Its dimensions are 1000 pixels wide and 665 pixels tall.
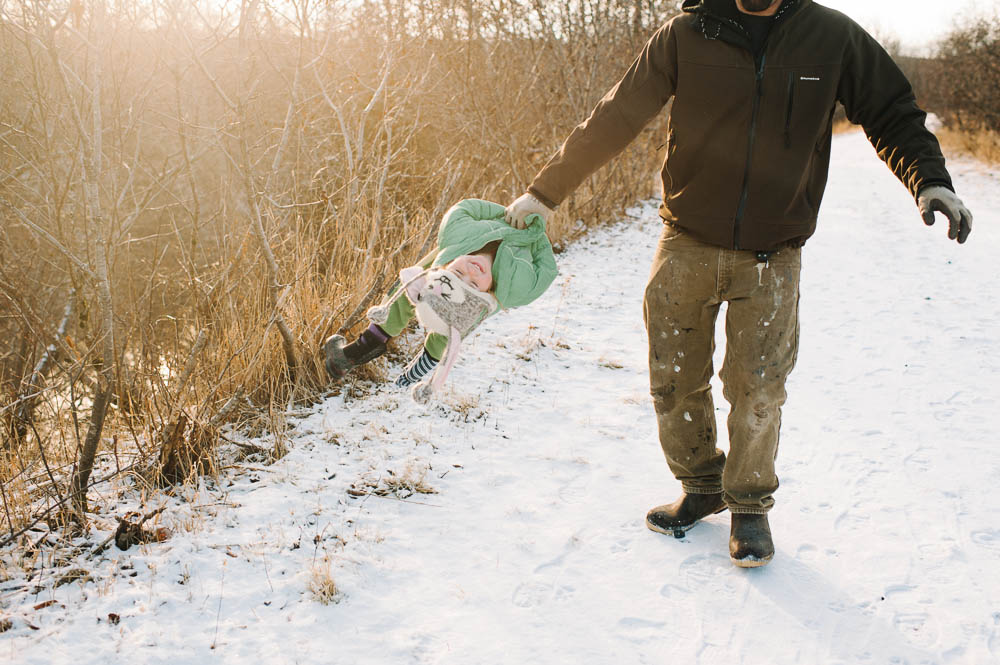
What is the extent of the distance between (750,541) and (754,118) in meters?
1.44

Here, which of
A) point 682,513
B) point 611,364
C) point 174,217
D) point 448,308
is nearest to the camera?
point 448,308

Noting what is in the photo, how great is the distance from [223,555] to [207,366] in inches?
48.4

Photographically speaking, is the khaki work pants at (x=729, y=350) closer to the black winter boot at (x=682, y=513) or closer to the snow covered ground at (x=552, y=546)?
the black winter boot at (x=682, y=513)

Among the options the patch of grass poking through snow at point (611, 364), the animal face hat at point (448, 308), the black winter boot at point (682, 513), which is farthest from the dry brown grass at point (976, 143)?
the animal face hat at point (448, 308)

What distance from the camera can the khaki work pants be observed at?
227 centimetres

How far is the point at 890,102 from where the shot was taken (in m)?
2.12

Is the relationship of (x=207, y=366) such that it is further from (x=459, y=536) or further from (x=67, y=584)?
(x=459, y=536)

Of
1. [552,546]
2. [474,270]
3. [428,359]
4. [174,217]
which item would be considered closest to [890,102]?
[474,270]

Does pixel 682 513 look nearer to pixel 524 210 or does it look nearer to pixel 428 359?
pixel 428 359

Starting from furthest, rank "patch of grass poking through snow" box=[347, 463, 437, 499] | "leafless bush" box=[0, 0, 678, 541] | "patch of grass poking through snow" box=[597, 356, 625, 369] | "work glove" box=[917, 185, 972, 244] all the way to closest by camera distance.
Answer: "patch of grass poking through snow" box=[597, 356, 625, 369]
"patch of grass poking through snow" box=[347, 463, 437, 499]
"leafless bush" box=[0, 0, 678, 541]
"work glove" box=[917, 185, 972, 244]

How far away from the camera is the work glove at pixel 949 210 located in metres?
1.92

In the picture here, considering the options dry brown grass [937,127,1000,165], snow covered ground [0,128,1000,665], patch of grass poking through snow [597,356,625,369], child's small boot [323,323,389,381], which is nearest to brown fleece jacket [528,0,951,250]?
child's small boot [323,323,389,381]

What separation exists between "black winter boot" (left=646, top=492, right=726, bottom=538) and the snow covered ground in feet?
0.19

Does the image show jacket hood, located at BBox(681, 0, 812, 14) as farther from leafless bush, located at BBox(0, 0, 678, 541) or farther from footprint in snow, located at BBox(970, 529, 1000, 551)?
footprint in snow, located at BBox(970, 529, 1000, 551)
